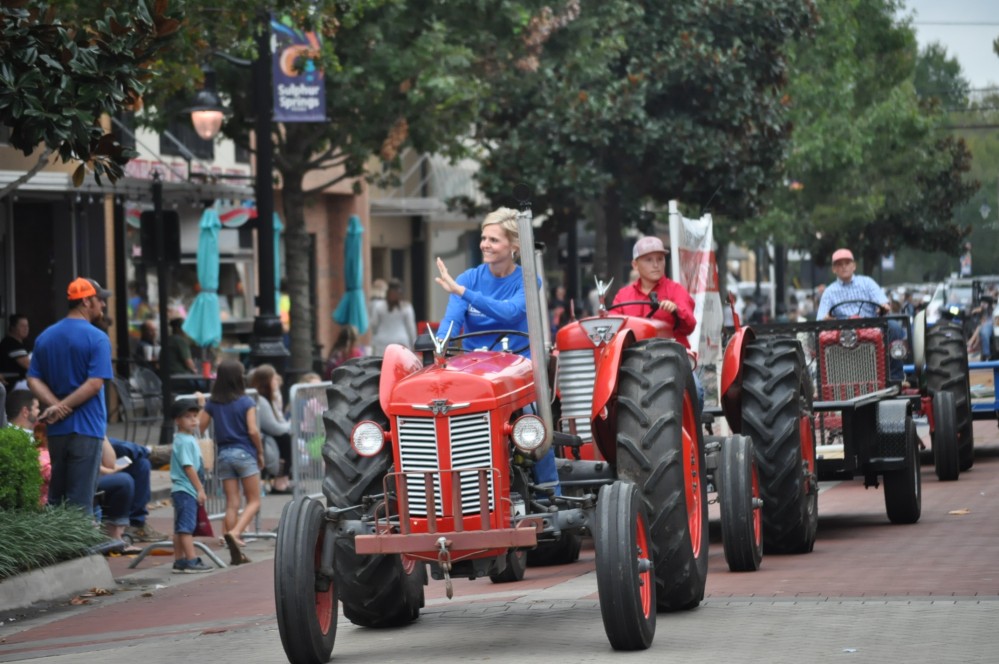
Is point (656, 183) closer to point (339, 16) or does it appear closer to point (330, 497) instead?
point (339, 16)

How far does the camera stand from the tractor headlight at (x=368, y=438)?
9.02 m

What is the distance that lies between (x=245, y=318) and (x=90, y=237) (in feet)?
20.6

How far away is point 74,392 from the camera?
13867mm

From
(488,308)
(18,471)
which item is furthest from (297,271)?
(488,308)

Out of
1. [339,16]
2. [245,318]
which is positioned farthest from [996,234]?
[339,16]

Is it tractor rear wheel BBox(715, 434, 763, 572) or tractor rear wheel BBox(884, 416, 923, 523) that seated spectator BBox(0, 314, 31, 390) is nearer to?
tractor rear wheel BBox(884, 416, 923, 523)

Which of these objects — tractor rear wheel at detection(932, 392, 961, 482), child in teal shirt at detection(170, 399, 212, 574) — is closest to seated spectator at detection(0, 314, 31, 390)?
child in teal shirt at detection(170, 399, 212, 574)

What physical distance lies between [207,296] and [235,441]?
412 inches

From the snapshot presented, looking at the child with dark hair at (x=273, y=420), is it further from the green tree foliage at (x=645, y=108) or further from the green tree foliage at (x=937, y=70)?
the green tree foliage at (x=937, y=70)

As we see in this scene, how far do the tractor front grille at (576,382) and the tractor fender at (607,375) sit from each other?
1.39 meters

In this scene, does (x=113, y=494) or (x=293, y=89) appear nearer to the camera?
(x=113, y=494)

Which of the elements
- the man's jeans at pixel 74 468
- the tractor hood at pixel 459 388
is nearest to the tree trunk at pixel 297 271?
the man's jeans at pixel 74 468

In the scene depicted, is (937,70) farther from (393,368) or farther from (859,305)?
(393,368)

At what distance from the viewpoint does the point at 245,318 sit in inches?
1357
